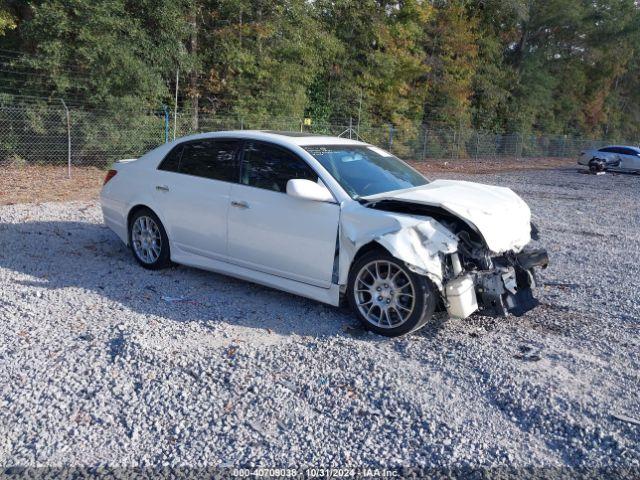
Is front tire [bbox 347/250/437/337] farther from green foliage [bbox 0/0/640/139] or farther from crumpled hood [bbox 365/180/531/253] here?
green foliage [bbox 0/0/640/139]

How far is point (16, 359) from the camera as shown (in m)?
4.23

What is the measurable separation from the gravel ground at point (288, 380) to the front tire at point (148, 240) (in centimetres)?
23

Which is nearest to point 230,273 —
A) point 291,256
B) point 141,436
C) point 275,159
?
point 291,256

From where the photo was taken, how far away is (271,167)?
5680mm

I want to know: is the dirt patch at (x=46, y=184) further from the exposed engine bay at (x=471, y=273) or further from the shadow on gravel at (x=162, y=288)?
the exposed engine bay at (x=471, y=273)

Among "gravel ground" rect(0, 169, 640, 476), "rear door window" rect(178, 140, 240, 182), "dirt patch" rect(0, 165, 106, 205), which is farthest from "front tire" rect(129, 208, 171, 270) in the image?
"dirt patch" rect(0, 165, 106, 205)

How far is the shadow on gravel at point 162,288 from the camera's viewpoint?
5156 mm

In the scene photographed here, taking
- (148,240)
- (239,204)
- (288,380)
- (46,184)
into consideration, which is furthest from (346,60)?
(288,380)

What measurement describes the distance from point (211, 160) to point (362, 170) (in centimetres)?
160

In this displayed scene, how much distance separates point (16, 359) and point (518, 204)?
14.1ft

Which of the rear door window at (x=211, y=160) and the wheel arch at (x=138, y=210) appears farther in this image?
the wheel arch at (x=138, y=210)

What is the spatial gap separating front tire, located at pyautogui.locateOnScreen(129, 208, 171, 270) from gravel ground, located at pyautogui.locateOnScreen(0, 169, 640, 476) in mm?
227

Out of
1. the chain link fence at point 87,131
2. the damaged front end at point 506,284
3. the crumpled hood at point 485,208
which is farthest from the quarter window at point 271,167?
the chain link fence at point 87,131

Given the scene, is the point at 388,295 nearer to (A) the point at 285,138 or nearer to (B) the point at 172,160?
(A) the point at 285,138
